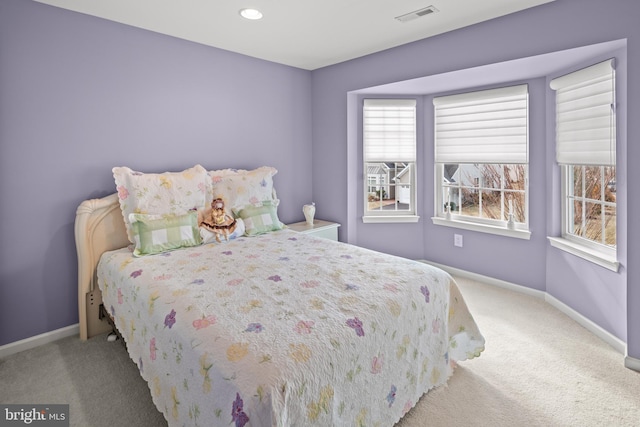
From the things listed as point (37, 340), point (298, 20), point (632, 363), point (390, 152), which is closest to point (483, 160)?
point (390, 152)

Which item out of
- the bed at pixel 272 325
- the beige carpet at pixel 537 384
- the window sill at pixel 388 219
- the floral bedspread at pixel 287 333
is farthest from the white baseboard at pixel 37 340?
the window sill at pixel 388 219

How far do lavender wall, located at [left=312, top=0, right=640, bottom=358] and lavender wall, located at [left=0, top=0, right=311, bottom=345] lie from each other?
131 cm

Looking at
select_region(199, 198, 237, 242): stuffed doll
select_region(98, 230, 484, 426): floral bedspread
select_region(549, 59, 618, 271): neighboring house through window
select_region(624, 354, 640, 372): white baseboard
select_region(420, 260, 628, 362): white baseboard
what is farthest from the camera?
select_region(199, 198, 237, 242): stuffed doll

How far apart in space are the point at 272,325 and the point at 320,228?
2.44 meters

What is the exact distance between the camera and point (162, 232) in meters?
2.69

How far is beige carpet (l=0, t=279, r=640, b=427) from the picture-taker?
1879 millimetres

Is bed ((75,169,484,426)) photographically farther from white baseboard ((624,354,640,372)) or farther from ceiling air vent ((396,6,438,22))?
ceiling air vent ((396,6,438,22))

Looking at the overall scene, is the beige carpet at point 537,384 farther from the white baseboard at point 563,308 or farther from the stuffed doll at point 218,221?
the stuffed doll at point 218,221

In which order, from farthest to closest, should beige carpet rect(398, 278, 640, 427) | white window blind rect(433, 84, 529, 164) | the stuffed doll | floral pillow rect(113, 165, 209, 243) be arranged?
1. white window blind rect(433, 84, 529, 164)
2. the stuffed doll
3. floral pillow rect(113, 165, 209, 243)
4. beige carpet rect(398, 278, 640, 427)

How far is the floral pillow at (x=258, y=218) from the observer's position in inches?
126

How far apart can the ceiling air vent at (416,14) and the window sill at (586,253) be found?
213 centimetres

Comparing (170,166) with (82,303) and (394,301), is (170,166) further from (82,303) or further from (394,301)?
(394,301)

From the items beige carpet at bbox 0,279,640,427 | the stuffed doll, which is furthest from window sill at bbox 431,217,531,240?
the stuffed doll

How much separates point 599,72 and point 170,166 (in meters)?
3.37
